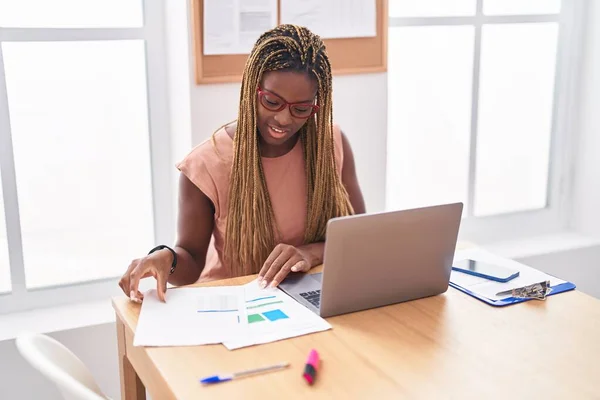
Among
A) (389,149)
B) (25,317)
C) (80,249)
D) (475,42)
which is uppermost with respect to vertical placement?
(475,42)

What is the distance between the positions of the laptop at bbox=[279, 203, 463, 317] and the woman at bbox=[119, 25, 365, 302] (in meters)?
0.20

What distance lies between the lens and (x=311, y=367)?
3.85ft

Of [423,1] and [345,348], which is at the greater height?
[423,1]

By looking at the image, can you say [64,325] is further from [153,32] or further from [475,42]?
[475,42]

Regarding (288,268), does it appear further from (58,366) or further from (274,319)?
(58,366)

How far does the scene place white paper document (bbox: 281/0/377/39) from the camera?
219 centimetres

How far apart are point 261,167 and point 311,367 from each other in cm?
74

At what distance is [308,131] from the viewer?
187 centimetres

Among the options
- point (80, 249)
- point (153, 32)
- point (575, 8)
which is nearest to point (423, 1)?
point (575, 8)

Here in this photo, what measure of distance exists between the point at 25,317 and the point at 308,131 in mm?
987

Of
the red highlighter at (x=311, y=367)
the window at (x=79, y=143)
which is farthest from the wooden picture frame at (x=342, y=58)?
the red highlighter at (x=311, y=367)

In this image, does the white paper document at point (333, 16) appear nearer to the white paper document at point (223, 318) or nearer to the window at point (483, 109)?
the window at point (483, 109)

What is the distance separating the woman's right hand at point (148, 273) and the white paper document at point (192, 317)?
0.02 meters

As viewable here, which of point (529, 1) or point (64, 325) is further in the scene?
point (529, 1)
